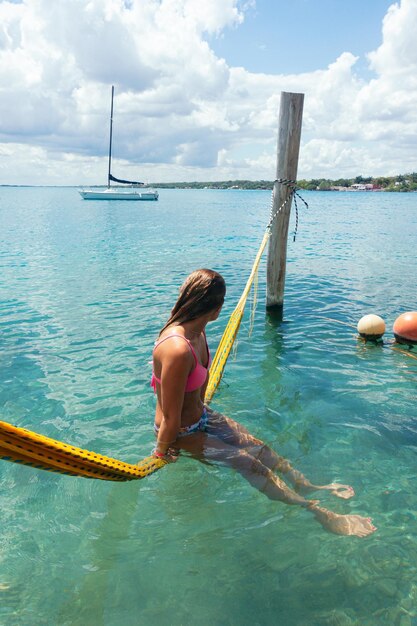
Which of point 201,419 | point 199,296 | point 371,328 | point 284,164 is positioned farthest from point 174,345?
point 284,164

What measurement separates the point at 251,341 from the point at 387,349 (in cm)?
244

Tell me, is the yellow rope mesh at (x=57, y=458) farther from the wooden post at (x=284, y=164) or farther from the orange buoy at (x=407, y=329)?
the wooden post at (x=284, y=164)

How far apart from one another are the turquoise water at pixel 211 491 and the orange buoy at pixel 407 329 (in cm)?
32

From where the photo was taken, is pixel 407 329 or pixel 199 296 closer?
pixel 199 296

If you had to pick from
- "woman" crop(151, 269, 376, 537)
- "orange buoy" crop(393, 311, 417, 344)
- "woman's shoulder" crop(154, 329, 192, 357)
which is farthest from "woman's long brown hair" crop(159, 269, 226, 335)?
"orange buoy" crop(393, 311, 417, 344)

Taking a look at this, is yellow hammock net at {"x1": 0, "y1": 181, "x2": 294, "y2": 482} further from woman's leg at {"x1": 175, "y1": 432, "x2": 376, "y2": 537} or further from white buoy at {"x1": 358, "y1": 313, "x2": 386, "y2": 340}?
white buoy at {"x1": 358, "y1": 313, "x2": 386, "y2": 340}

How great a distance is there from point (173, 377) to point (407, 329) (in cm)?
653

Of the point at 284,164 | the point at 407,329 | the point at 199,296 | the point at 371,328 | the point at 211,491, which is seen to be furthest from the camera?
the point at 284,164

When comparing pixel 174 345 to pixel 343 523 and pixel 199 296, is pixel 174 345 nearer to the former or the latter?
pixel 199 296

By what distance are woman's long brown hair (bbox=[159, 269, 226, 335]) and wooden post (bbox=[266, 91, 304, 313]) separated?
6.26m

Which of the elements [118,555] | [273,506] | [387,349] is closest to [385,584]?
[273,506]

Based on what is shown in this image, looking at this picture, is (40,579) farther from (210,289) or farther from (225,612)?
(210,289)

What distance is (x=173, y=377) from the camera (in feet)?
9.84

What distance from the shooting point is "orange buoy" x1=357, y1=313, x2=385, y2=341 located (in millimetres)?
8516
